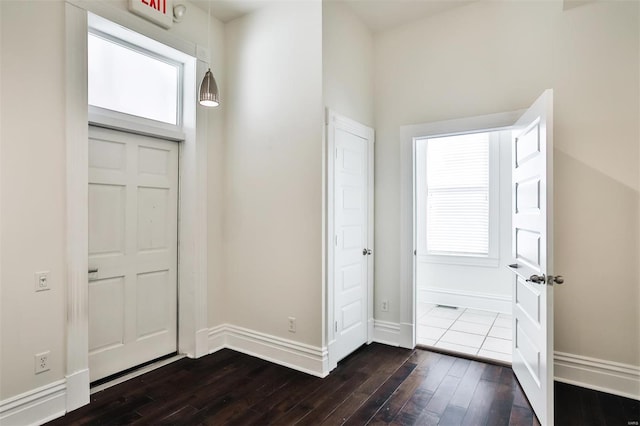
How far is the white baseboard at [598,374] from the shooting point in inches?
101

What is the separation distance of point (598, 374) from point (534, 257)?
119 centimetres

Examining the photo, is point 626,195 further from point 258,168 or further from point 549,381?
point 258,168

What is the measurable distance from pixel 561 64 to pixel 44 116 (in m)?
3.82

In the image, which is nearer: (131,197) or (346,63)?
(131,197)

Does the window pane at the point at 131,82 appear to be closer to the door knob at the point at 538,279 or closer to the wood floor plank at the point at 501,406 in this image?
the door knob at the point at 538,279

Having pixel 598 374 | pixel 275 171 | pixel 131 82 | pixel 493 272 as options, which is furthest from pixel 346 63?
pixel 493 272

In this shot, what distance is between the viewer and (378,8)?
3275mm

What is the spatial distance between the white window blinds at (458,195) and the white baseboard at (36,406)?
454 cm

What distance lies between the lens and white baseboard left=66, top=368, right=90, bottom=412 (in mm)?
2340

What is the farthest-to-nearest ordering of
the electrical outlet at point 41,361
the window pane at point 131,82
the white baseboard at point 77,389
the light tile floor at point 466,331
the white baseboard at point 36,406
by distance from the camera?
1. the light tile floor at point 466,331
2. the window pane at point 131,82
3. the white baseboard at point 77,389
4. the electrical outlet at point 41,361
5. the white baseboard at point 36,406

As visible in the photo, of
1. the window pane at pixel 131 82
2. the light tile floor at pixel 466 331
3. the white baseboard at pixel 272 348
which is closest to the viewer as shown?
the window pane at pixel 131 82

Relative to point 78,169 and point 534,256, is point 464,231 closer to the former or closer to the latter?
point 534,256

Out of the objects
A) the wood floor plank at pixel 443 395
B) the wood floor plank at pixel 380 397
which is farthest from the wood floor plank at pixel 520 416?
the wood floor plank at pixel 380 397

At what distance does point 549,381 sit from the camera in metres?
2.05
